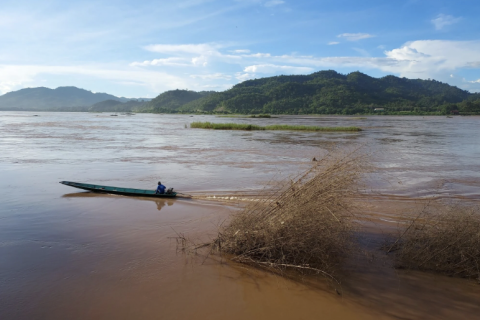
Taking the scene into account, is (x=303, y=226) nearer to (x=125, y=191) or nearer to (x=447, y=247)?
(x=447, y=247)

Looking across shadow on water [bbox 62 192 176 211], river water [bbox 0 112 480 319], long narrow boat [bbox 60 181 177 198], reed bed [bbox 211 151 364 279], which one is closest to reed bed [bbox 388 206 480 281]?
river water [bbox 0 112 480 319]

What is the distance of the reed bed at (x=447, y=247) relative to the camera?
664cm

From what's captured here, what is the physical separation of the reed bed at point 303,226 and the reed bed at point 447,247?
1.34m

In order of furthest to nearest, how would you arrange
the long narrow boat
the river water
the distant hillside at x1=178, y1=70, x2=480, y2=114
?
the distant hillside at x1=178, y1=70, x2=480, y2=114 < the long narrow boat < the river water

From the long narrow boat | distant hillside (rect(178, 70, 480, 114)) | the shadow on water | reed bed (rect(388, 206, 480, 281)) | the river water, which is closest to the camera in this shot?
the river water

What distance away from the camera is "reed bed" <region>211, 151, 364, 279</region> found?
664cm

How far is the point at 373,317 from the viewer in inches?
227

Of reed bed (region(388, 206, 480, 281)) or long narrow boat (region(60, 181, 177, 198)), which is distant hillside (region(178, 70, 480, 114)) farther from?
reed bed (region(388, 206, 480, 281))

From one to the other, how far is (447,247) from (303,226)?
2.81 meters

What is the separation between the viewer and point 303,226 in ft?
21.7

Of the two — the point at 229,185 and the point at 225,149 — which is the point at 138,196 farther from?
the point at 225,149

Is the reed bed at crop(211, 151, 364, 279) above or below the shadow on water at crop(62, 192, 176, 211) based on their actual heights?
above

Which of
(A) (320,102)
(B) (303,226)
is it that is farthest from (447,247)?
(A) (320,102)

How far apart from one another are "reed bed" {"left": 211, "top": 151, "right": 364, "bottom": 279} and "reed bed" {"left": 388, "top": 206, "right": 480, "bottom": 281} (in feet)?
4.41
